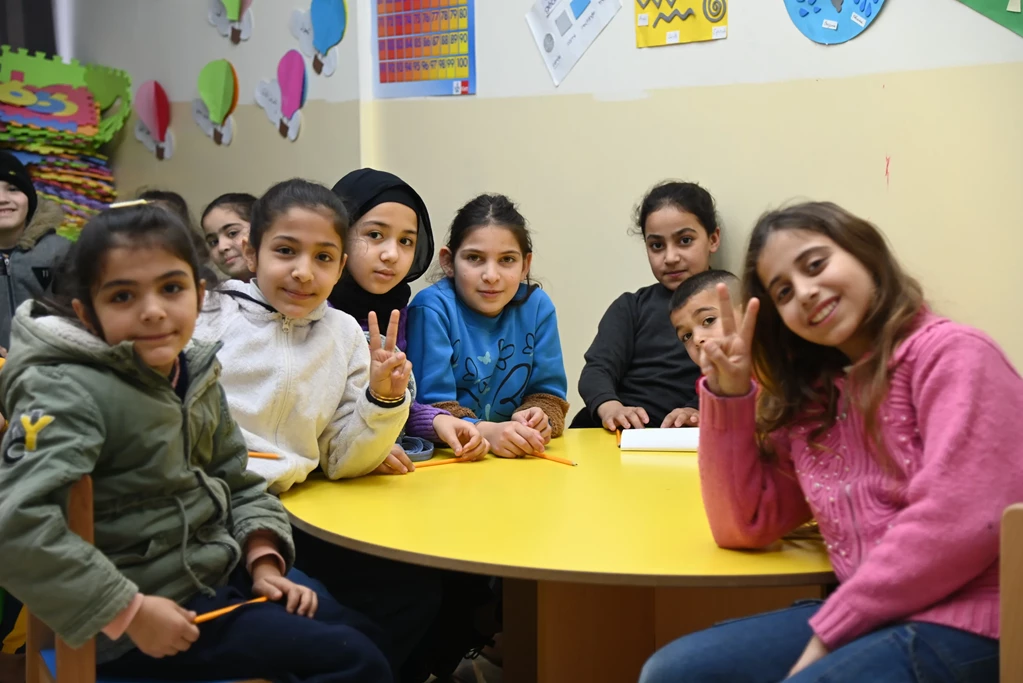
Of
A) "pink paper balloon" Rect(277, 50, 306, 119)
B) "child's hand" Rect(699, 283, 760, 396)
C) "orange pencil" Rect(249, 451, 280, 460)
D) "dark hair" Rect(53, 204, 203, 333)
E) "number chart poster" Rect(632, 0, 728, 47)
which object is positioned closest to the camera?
"dark hair" Rect(53, 204, 203, 333)

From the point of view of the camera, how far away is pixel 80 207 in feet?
12.9

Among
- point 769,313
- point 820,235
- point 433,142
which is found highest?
point 433,142

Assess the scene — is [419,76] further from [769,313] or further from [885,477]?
[885,477]

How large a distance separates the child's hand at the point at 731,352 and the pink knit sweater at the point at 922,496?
6.0 inches

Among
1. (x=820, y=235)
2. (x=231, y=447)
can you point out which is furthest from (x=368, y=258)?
(x=820, y=235)

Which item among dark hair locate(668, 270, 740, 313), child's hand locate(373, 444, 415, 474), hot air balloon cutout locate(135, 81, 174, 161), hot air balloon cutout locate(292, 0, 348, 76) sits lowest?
Answer: child's hand locate(373, 444, 415, 474)

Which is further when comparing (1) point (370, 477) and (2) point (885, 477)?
(1) point (370, 477)

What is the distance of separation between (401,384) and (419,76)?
1940 millimetres

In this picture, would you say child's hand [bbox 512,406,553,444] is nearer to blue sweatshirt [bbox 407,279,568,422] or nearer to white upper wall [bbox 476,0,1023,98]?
blue sweatshirt [bbox 407,279,568,422]

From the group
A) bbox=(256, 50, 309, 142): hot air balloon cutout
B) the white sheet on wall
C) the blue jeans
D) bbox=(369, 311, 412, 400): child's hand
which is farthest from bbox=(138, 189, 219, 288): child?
the white sheet on wall

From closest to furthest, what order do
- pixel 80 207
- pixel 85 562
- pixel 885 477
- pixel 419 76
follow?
pixel 85 562, pixel 885 477, pixel 419 76, pixel 80 207

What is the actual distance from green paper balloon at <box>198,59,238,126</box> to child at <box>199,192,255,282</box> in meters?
0.96

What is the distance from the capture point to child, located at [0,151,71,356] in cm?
302

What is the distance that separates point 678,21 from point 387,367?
1.74 metres
